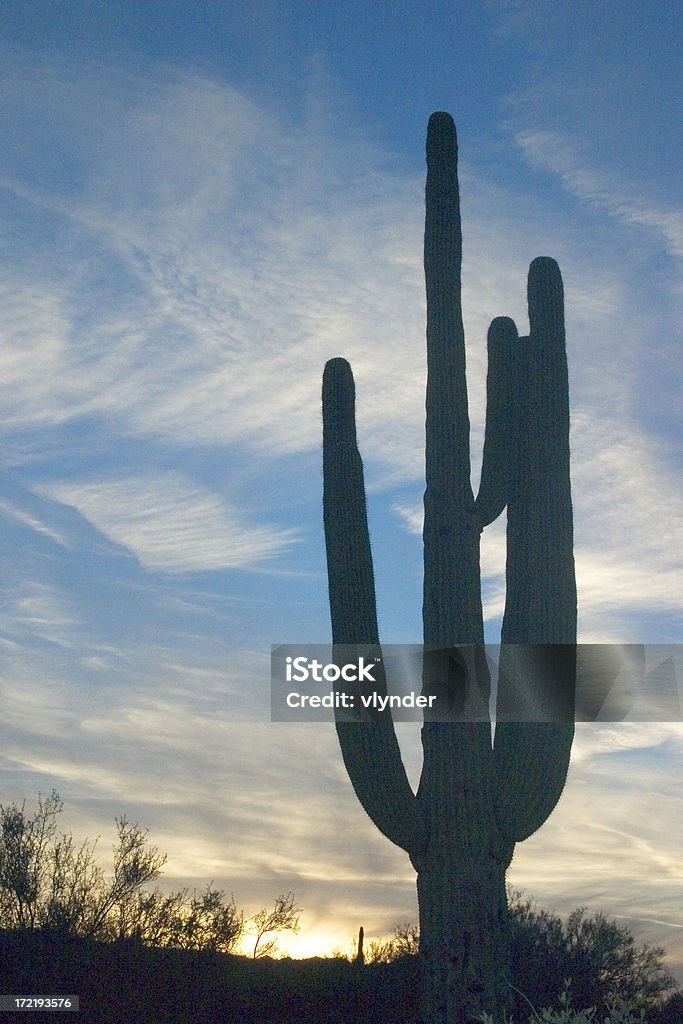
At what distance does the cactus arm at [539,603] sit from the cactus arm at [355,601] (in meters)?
0.91

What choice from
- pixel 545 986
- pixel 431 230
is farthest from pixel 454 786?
pixel 431 230

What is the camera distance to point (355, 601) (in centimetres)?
973

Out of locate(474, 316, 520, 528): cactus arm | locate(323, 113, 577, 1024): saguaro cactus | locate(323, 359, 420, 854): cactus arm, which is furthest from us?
locate(474, 316, 520, 528): cactus arm

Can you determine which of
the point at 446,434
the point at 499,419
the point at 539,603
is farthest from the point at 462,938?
the point at 499,419

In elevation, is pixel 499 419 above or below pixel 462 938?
above

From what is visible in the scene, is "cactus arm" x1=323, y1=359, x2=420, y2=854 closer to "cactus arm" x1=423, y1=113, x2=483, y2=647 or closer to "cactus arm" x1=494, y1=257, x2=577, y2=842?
"cactus arm" x1=423, y1=113, x2=483, y2=647

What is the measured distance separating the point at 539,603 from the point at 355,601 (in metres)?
1.67

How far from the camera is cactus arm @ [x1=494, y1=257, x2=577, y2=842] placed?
30.8 feet

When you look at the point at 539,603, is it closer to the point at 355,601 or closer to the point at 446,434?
the point at 355,601

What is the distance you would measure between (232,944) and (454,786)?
21.4 feet

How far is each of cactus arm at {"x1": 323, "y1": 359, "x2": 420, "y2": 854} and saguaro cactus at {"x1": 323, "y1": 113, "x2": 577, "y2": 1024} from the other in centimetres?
2

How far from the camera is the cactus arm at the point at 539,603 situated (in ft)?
30.8

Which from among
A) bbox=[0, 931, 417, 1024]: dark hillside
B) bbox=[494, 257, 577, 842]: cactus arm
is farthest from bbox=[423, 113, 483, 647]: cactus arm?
bbox=[0, 931, 417, 1024]: dark hillside

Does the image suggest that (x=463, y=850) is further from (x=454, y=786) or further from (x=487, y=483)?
(x=487, y=483)
